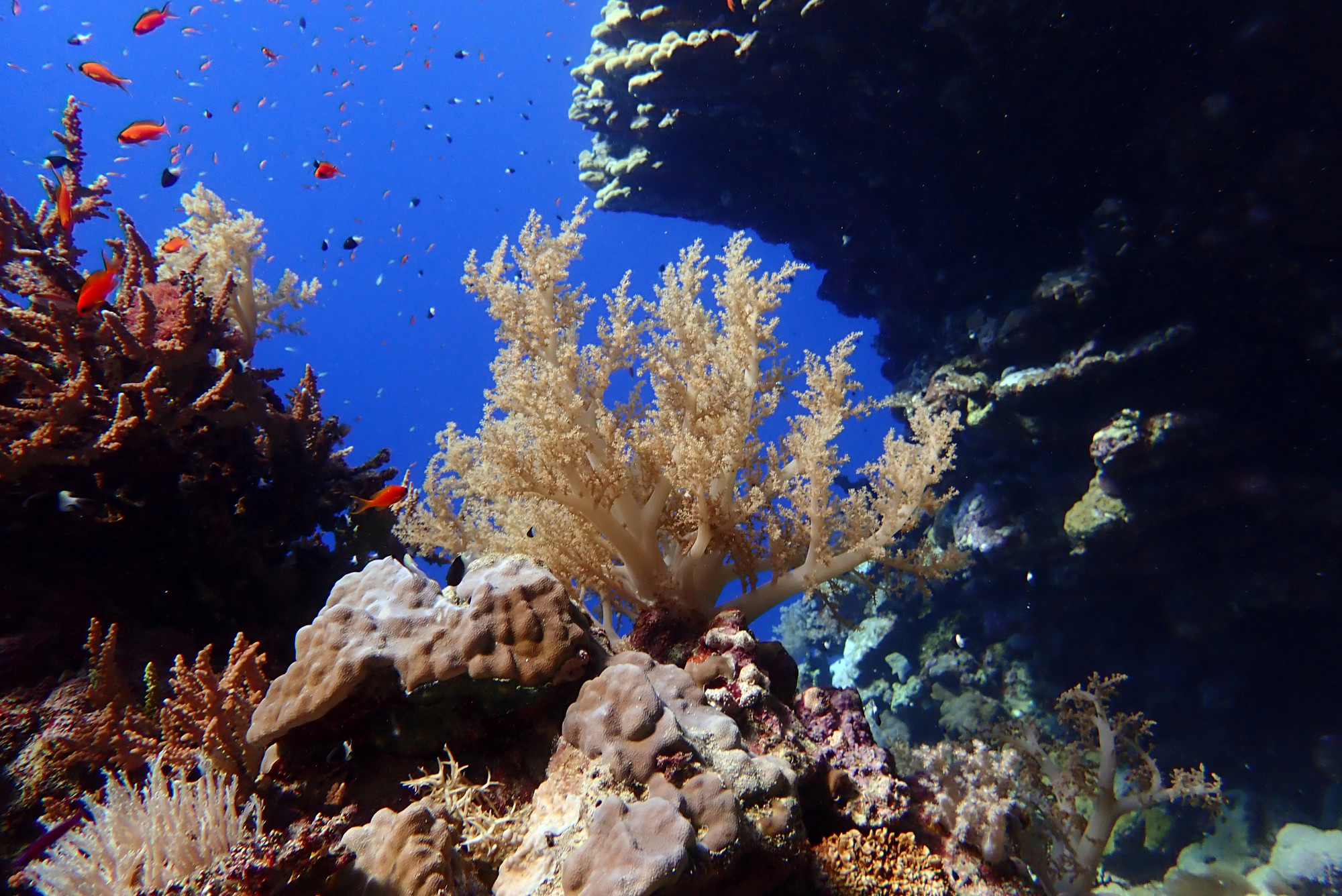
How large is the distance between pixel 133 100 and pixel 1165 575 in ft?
312

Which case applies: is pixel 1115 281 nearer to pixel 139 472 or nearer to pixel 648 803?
pixel 648 803

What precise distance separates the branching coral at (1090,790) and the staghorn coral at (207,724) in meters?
4.96

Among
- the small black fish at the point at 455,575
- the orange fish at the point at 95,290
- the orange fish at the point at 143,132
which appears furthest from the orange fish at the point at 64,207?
the small black fish at the point at 455,575

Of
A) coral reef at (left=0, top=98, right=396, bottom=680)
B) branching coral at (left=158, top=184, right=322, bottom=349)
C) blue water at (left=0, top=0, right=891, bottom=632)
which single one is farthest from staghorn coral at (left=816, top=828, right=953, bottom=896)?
blue water at (left=0, top=0, right=891, bottom=632)

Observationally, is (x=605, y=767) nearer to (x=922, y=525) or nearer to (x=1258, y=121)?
(x=1258, y=121)

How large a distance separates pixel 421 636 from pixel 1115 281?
10298 millimetres

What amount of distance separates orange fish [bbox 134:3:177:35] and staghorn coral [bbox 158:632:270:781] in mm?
7798

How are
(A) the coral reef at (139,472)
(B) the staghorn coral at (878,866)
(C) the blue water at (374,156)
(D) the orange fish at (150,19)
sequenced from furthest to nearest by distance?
1. (C) the blue water at (374,156)
2. (D) the orange fish at (150,19)
3. (A) the coral reef at (139,472)
4. (B) the staghorn coral at (878,866)

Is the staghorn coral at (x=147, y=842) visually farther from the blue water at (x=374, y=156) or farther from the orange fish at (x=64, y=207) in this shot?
the blue water at (x=374, y=156)

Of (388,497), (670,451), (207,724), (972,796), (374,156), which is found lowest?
(972,796)

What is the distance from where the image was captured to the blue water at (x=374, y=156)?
5828cm

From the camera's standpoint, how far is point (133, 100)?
204 feet

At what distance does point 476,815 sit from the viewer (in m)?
2.22

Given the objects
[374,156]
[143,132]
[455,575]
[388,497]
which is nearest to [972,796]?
[455,575]
